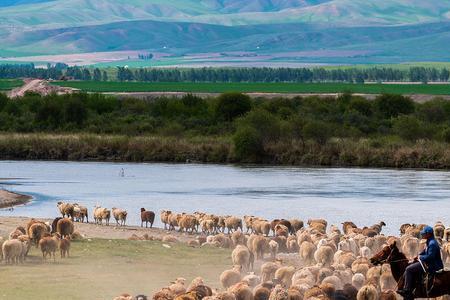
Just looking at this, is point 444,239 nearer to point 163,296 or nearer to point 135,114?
point 163,296

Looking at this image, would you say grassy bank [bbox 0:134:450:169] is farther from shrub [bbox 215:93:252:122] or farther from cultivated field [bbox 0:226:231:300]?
cultivated field [bbox 0:226:231:300]

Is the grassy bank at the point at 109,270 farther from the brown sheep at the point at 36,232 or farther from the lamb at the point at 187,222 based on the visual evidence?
the lamb at the point at 187,222

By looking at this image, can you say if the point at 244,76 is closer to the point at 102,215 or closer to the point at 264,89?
the point at 264,89

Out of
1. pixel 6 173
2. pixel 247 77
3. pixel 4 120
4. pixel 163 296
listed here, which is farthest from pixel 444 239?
pixel 247 77

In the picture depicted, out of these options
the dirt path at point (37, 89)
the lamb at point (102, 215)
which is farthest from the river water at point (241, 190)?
the dirt path at point (37, 89)

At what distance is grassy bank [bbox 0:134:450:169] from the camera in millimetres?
51156

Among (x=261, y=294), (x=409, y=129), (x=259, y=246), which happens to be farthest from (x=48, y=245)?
(x=409, y=129)

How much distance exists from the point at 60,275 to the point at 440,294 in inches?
250

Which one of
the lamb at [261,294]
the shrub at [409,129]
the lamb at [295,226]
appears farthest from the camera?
the shrub at [409,129]

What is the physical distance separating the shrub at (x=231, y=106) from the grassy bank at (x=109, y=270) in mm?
48269

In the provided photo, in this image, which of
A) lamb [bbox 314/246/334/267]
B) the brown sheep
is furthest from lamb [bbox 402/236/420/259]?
the brown sheep

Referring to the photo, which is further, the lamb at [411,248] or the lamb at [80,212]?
the lamb at [80,212]

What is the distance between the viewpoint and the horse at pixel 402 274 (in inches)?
540

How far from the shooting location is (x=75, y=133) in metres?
64.4
